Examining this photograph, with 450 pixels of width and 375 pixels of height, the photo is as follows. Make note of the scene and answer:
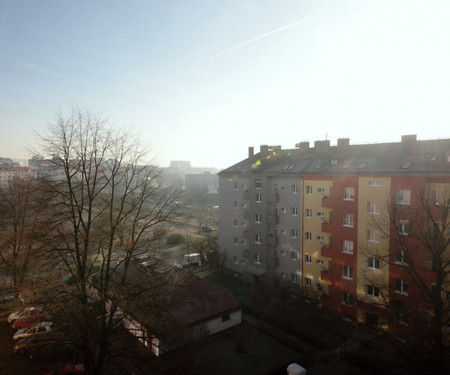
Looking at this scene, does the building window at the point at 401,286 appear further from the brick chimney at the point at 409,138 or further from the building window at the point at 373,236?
the brick chimney at the point at 409,138

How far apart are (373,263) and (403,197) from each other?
484 cm

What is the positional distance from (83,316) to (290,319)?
15.3 meters

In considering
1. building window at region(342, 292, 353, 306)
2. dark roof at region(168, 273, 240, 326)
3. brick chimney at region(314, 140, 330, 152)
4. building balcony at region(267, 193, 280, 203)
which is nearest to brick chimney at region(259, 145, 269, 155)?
brick chimney at region(314, 140, 330, 152)

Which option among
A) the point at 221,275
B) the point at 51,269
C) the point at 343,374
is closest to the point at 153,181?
the point at 51,269

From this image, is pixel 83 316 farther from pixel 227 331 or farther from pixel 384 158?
pixel 384 158

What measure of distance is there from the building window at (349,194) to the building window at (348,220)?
3.96ft

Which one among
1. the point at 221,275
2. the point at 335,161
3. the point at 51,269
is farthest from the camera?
the point at 221,275

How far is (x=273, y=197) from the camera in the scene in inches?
1097

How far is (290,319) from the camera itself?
22.1m

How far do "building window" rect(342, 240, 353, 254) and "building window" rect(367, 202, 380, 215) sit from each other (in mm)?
2676

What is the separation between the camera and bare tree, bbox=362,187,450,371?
14898 mm

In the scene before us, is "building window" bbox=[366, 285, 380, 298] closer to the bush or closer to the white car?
the white car

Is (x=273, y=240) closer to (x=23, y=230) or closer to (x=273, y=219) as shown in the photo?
(x=273, y=219)

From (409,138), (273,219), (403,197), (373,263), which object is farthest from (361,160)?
(273,219)
